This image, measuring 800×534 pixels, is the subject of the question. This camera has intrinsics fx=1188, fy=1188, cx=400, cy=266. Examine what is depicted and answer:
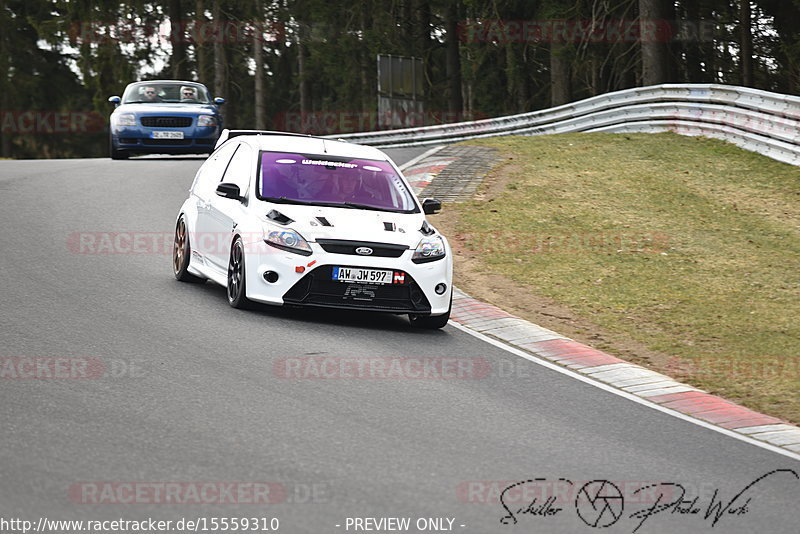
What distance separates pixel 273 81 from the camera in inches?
2938

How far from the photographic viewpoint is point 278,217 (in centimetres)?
1085

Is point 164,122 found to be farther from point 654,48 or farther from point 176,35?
point 176,35

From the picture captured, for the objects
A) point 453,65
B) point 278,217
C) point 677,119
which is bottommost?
point 278,217

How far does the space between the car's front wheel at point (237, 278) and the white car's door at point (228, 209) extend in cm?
15

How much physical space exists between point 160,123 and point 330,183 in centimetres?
1271

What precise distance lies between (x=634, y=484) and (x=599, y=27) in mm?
31869

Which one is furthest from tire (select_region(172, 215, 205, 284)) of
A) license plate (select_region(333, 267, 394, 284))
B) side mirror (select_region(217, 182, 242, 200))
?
license plate (select_region(333, 267, 394, 284))

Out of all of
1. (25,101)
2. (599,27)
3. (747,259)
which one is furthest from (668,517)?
(25,101)

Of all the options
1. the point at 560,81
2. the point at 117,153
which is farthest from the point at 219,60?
the point at 117,153

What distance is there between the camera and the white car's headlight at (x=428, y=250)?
10.8 metres

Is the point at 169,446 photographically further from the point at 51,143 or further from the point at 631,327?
the point at 51,143

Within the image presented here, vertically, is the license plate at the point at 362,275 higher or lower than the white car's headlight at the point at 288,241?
lower

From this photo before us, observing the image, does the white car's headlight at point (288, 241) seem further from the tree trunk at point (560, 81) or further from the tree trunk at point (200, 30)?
the tree trunk at point (200, 30)
